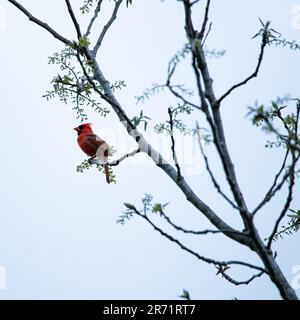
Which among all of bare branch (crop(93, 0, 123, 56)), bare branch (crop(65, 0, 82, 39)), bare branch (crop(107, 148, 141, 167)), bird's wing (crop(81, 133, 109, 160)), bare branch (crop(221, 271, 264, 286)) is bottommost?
bare branch (crop(221, 271, 264, 286))

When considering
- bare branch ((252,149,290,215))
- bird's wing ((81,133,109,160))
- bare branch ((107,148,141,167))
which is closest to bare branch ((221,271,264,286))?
bare branch ((252,149,290,215))

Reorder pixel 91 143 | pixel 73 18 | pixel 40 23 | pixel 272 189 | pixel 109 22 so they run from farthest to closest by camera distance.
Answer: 1. pixel 91 143
2. pixel 109 22
3. pixel 40 23
4. pixel 73 18
5. pixel 272 189

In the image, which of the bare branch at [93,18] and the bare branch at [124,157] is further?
the bare branch at [93,18]

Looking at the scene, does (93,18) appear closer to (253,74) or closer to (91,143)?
(91,143)

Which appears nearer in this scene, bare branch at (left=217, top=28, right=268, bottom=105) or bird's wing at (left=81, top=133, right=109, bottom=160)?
bare branch at (left=217, top=28, right=268, bottom=105)

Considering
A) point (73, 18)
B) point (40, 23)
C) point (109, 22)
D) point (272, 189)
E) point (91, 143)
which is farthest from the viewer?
point (91, 143)

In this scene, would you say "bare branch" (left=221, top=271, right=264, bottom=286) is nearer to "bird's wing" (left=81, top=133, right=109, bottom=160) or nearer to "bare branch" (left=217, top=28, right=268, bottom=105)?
"bare branch" (left=217, top=28, right=268, bottom=105)

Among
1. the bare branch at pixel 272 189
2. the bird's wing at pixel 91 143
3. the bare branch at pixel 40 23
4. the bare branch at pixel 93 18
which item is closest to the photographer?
the bare branch at pixel 272 189

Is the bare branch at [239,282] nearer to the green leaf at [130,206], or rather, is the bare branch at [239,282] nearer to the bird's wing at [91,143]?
the green leaf at [130,206]

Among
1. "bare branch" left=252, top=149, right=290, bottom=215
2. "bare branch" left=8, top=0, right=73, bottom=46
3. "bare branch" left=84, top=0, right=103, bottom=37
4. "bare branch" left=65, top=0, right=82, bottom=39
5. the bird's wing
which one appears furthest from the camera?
the bird's wing

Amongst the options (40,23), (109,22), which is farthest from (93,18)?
(40,23)

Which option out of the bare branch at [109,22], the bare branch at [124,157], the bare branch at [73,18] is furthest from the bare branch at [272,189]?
the bare branch at [109,22]

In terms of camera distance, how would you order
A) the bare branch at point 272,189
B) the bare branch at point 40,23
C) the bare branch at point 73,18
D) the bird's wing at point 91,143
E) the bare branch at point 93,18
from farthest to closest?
the bird's wing at point 91,143
the bare branch at point 93,18
the bare branch at point 40,23
the bare branch at point 73,18
the bare branch at point 272,189

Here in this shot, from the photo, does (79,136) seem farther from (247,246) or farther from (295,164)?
(295,164)
